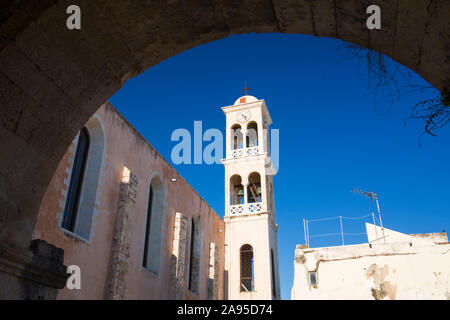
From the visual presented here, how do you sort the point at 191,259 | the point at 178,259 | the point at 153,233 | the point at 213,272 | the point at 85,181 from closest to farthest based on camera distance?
the point at 85,181 → the point at 153,233 → the point at 178,259 → the point at 191,259 → the point at 213,272

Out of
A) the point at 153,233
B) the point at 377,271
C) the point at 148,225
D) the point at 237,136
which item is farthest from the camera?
the point at 237,136

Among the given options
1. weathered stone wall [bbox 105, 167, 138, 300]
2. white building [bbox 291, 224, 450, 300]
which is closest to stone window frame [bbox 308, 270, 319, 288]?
white building [bbox 291, 224, 450, 300]

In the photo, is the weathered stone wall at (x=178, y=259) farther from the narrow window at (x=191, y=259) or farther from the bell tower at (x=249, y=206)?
the bell tower at (x=249, y=206)

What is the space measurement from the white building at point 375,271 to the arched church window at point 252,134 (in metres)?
9.95

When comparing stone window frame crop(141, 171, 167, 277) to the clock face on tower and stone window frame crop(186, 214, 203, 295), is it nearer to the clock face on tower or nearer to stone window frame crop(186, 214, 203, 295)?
stone window frame crop(186, 214, 203, 295)

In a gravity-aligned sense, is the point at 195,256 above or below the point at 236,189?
below

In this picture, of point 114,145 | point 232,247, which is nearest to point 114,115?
point 114,145

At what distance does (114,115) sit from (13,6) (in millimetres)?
10012

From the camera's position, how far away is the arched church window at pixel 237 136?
79.6 feet

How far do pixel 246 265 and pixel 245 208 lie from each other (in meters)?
3.33

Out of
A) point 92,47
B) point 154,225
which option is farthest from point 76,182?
point 92,47

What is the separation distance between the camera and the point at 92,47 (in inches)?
124

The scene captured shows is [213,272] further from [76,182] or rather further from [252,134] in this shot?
[76,182]

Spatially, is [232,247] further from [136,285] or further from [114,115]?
[114,115]
